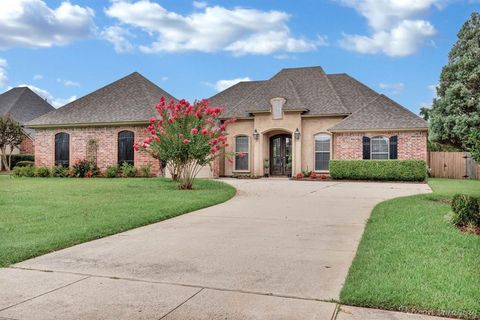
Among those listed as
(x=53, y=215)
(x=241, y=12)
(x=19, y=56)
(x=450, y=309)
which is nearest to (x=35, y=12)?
(x=19, y=56)

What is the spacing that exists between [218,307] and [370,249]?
286 cm

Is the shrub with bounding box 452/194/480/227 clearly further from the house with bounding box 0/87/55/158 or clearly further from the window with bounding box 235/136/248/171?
the house with bounding box 0/87/55/158

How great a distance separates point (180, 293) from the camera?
A: 4.16 meters

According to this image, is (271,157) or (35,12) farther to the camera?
(271,157)

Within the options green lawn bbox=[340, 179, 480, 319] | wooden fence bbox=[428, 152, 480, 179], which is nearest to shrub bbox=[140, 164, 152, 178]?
wooden fence bbox=[428, 152, 480, 179]

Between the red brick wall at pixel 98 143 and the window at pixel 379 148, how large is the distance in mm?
11628

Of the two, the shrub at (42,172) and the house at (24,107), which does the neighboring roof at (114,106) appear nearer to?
the shrub at (42,172)

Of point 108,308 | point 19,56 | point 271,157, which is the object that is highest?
point 19,56

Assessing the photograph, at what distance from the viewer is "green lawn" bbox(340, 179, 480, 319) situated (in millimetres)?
3822

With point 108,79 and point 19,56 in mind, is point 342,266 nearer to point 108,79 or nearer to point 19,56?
point 19,56

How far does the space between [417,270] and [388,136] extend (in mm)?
18257

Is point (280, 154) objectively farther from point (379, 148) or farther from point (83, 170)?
point (83, 170)

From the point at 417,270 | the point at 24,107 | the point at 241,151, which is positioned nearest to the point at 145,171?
the point at 241,151

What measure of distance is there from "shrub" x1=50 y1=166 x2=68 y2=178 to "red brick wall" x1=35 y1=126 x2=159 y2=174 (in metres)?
1.54
